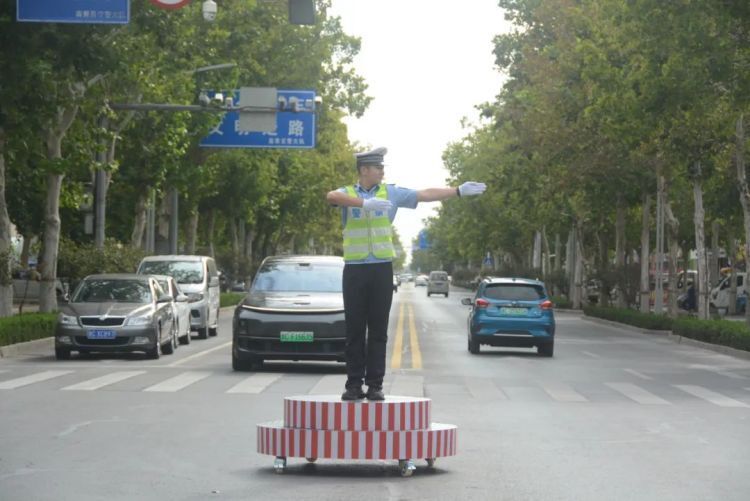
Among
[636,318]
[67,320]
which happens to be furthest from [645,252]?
[67,320]

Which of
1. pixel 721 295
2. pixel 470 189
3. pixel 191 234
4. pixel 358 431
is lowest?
pixel 358 431

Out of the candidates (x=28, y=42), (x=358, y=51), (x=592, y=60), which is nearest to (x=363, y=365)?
(x=28, y=42)

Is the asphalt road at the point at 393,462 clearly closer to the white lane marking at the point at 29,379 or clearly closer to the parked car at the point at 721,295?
the white lane marking at the point at 29,379

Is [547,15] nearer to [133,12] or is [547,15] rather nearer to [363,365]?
[133,12]

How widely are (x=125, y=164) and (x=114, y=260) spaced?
20.6 feet

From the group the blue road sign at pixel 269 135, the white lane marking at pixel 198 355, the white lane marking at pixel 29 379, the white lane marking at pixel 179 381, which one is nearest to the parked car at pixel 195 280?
the white lane marking at pixel 198 355

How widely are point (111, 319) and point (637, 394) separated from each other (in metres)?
9.74

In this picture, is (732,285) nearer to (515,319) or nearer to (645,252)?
(645,252)

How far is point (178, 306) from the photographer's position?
1223 inches

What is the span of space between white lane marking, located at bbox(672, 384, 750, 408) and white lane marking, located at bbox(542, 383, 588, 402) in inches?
62.6

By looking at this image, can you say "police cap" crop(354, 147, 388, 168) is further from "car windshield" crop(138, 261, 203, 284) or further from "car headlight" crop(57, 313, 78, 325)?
"car windshield" crop(138, 261, 203, 284)

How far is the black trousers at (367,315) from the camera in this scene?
1112 centimetres

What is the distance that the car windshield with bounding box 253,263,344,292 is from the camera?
23.0 meters

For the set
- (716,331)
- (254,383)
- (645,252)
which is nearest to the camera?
(254,383)
